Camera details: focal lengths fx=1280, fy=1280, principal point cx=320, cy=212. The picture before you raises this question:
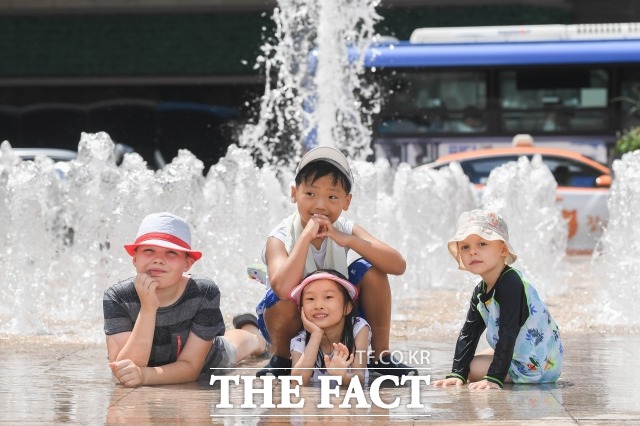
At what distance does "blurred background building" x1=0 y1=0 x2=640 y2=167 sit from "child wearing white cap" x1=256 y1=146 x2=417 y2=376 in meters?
18.3

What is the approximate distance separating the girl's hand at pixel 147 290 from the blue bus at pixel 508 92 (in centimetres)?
1103

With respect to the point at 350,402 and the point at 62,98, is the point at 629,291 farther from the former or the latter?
the point at 62,98

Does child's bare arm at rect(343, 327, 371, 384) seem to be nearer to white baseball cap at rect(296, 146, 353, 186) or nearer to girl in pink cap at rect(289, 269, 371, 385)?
girl in pink cap at rect(289, 269, 371, 385)

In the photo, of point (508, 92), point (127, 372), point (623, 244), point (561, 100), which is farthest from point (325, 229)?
point (508, 92)

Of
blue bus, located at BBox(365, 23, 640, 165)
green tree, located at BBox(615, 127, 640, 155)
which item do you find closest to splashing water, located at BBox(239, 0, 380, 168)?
blue bus, located at BBox(365, 23, 640, 165)

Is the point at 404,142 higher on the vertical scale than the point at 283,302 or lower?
higher

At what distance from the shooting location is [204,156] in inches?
861

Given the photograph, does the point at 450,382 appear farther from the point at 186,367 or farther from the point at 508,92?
the point at 508,92

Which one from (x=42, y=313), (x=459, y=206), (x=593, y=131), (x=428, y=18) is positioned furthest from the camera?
(x=428, y=18)

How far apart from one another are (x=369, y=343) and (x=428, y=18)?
67.5ft

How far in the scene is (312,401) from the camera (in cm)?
466

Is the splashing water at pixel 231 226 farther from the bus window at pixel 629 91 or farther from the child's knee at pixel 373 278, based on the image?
the bus window at pixel 629 91

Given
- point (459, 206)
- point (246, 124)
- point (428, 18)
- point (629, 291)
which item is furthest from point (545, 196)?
point (428, 18)

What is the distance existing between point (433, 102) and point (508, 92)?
97 centimetres
